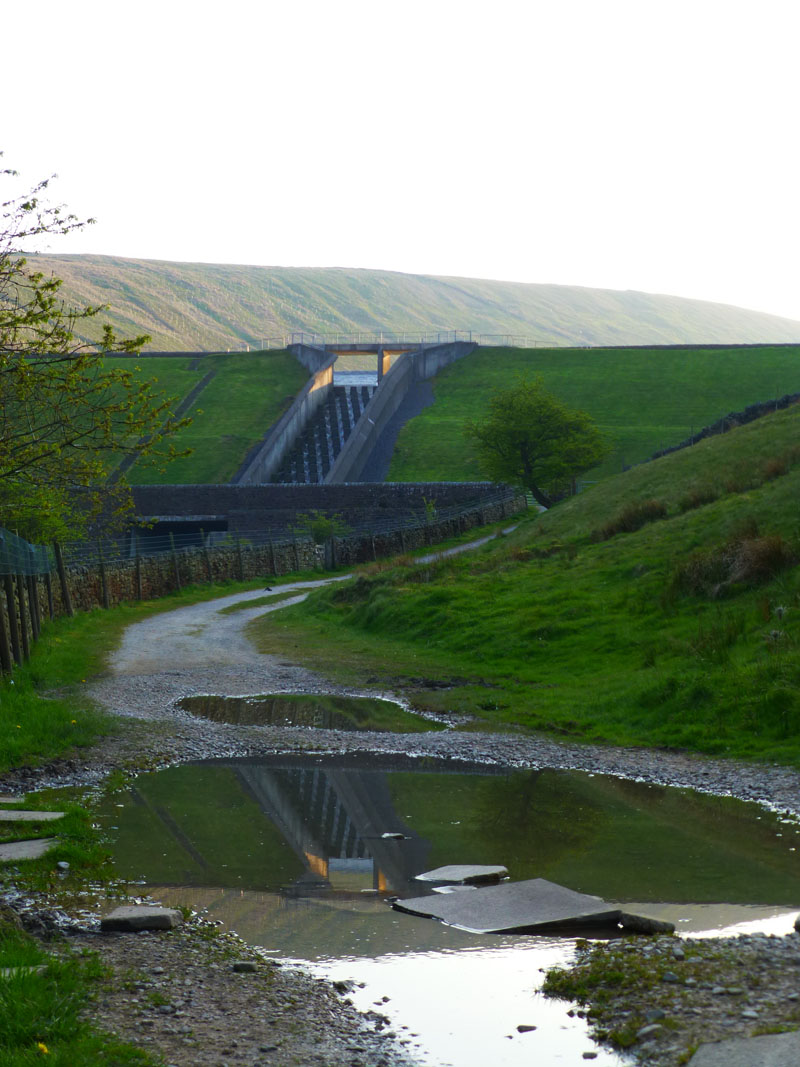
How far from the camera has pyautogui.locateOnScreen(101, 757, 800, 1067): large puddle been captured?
686 cm

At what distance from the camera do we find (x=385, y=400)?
83.2 m

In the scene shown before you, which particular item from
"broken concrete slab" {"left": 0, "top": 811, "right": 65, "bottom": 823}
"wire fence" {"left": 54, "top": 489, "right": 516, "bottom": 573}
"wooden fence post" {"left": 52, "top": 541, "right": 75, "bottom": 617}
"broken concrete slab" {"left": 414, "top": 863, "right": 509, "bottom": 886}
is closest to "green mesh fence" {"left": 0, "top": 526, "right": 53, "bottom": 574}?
"wooden fence post" {"left": 52, "top": 541, "right": 75, "bottom": 617}

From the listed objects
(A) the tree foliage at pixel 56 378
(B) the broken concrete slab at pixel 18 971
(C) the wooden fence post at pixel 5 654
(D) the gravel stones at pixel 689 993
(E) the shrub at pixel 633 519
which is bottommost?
(D) the gravel stones at pixel 689 993

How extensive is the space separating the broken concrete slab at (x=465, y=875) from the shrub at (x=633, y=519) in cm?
2058

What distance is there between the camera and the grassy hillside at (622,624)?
15.8m

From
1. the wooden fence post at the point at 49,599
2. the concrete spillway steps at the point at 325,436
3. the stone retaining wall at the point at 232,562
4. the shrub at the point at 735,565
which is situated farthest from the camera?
the concrete spillway steps at the point at 325,436

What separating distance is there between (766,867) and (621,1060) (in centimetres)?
417

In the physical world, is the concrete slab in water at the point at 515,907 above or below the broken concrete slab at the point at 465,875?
above

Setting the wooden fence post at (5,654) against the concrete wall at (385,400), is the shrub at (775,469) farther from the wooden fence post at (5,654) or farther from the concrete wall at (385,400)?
the concrete wall at (385,400)

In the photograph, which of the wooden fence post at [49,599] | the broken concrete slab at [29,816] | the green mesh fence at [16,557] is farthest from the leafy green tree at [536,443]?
the broken concrete slab at [29,816]

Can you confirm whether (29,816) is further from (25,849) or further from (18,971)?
(18,971)

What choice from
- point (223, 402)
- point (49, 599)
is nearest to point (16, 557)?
point (49, 599)

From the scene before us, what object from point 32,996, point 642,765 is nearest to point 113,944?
point 32,996

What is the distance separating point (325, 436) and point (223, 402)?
398 inches
